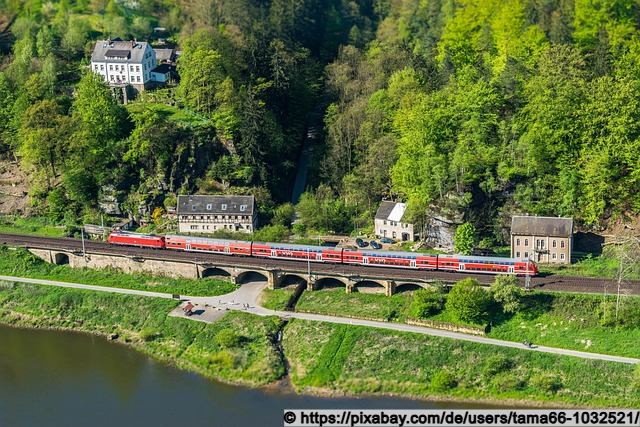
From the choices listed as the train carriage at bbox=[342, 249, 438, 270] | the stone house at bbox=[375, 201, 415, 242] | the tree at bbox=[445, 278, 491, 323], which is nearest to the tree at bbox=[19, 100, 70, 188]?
the stone house at bbox=[375, 201, 415, 242]

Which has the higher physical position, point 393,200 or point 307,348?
point 393,200

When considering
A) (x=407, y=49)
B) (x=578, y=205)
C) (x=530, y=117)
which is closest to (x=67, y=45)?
(x=407, y=49)

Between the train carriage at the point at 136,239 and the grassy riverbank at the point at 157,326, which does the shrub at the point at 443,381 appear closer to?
the grassy riverbank at the point at 157,326

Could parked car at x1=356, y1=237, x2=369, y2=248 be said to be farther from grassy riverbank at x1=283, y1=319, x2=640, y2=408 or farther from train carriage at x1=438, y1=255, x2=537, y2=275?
grassy riverbank at x1=283, y1=319, x2=640, y2=408

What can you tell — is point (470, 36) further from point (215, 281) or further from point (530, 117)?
point (215, 281)

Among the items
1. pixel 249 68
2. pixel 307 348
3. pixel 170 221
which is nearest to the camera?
pixel 307 348

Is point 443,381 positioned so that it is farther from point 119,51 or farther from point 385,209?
point 119,51

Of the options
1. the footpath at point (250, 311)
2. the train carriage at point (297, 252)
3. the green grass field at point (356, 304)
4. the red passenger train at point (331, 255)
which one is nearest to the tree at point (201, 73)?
the red passenger train at point (331, 255)
